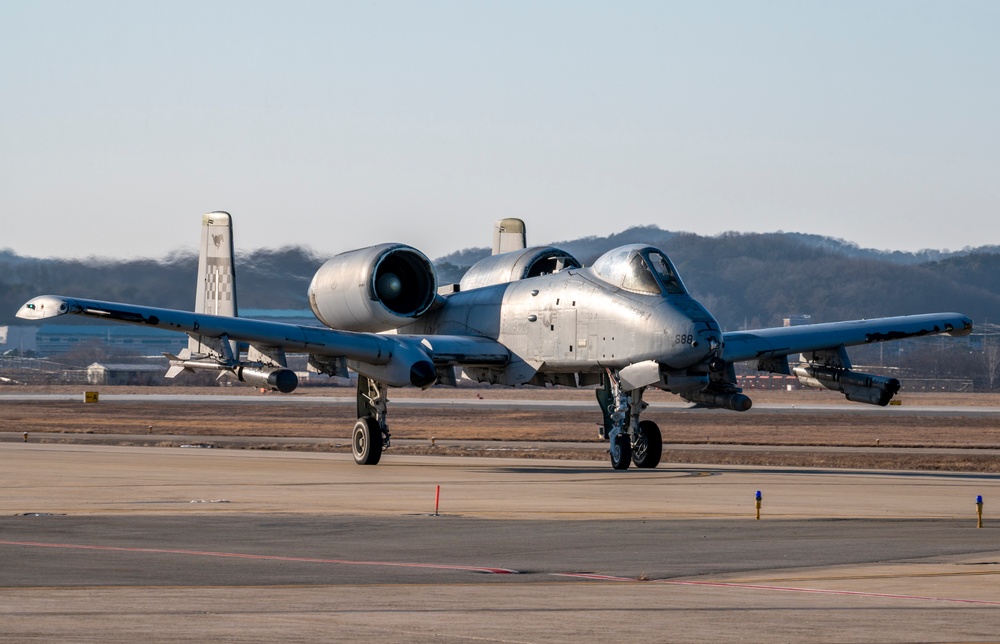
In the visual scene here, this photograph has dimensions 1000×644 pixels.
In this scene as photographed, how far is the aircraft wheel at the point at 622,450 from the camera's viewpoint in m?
31.6

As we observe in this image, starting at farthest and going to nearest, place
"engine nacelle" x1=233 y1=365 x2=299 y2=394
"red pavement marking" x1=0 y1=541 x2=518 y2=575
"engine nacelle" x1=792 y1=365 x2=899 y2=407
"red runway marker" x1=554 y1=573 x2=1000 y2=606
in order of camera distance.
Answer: "engine nacelle" x1=792 y1=365 x2=899 y2=407, "engine nacelle" x1=233 y1=365 x2=299 y2=394, "red pavement marking" x1=0 y1=541 x2=518 y2=575, "red runway marker" x1=554 y1=573 x2=1000 y2=606

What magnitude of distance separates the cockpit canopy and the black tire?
3216 mm

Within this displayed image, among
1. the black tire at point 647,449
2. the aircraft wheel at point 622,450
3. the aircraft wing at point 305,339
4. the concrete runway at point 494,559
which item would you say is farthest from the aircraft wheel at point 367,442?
the black tire at point 647,449

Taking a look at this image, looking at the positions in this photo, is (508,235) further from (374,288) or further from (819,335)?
(819,335)

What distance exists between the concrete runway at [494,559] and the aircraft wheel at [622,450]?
1.91m

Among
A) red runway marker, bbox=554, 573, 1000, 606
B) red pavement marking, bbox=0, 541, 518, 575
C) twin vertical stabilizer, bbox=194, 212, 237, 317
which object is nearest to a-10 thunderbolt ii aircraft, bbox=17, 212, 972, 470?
twin vertical stabilizer, bbox=194, 212, 237, 317

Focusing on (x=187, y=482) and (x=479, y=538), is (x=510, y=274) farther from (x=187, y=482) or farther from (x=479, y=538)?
(x=479, y=538)

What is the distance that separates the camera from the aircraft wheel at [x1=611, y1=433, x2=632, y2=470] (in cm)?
3161

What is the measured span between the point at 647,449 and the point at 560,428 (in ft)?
85.5

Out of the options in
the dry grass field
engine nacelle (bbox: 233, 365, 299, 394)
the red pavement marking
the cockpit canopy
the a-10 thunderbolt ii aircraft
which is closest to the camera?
the red pavement marking

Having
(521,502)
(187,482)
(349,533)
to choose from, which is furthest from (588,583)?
(187,482)

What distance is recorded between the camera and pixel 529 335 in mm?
33688

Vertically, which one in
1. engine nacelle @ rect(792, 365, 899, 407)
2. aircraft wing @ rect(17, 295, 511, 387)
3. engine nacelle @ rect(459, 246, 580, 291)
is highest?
engine nacelle @ rect(459, 246, 580, 291)

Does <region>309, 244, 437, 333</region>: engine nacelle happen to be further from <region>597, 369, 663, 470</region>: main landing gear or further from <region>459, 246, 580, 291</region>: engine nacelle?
<region>597, 369, 663, 470</region>: main landing gear
